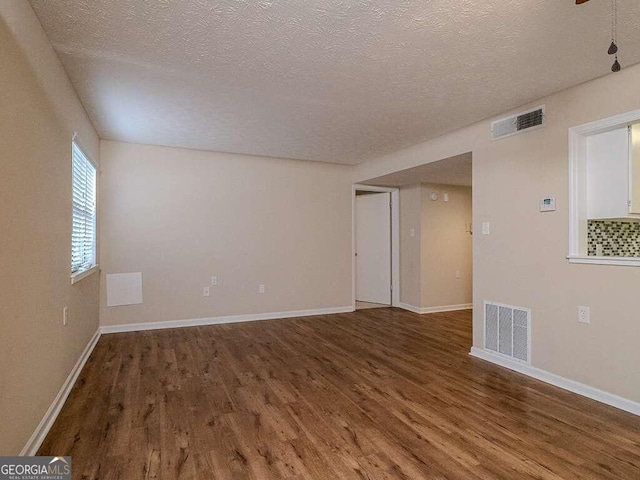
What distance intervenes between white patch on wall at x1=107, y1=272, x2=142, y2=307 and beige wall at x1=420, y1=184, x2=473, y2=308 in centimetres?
410

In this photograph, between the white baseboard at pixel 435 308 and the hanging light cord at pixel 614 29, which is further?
the white baseboard at pixel 435 308

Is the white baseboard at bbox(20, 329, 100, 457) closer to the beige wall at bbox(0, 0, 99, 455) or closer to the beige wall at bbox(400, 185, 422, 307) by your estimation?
the beige wall at bbox(0, 0, 99, 455)

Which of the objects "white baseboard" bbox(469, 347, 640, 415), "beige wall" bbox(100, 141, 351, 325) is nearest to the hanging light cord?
"white baseboard" bbox(469, 347, 640, 415)

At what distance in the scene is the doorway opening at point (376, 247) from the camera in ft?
20.7

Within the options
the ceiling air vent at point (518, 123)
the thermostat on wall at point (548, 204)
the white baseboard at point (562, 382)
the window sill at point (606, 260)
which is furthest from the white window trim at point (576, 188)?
the white baseboard at point (562, 382)

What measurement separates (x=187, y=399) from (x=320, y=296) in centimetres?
329

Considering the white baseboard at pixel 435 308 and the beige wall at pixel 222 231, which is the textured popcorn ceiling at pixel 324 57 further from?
the white baseboard at pixel 435 308

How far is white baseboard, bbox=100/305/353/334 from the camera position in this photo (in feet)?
15.2

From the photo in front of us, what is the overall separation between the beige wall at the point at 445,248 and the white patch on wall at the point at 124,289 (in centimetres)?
410

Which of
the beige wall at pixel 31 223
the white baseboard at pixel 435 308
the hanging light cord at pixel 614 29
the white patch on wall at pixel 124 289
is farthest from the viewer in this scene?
the white baseboard at pixel 435 308

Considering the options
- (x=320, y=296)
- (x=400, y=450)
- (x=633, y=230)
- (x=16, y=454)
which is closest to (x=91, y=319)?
(x=16, y=454)

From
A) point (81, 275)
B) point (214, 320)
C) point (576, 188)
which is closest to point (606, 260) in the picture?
point (576, 188)

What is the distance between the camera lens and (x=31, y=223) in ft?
6.49

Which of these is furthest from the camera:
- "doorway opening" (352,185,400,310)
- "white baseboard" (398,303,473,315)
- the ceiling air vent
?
"doorway opening" (352,185,400,310)
